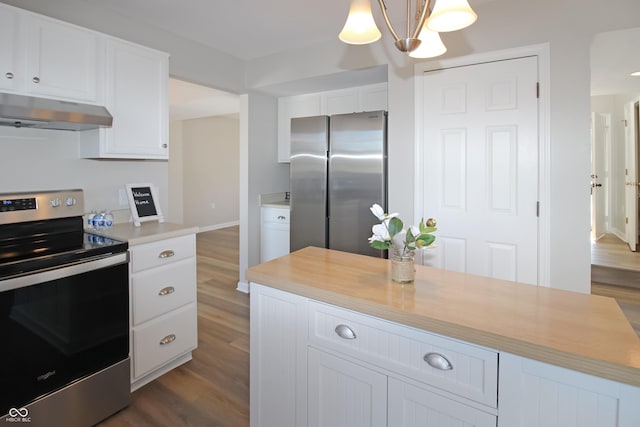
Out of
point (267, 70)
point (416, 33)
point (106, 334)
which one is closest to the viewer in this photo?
point (416, 33)

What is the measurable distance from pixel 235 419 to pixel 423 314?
1391 millimetres

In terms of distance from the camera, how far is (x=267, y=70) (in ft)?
11.2

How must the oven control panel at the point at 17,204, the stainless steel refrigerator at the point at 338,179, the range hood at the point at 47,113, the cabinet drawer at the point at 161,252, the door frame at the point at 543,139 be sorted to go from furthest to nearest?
the stainless steel refrigerator at the point at 338,179 < the door frame at the point at 543,139 < the cabinet drawer at the point at 161,252 < the oven control panel at the point at 17,204 < the range hood at the point at 47,113

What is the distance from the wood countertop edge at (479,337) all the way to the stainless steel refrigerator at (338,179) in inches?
69.9

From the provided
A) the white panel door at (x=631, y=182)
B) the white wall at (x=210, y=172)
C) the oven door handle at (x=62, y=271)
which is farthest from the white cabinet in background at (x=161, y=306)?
the white panel door at (x=631, y=182)

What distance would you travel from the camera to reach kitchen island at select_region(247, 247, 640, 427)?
861mm

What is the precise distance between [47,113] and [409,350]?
6.73 ft

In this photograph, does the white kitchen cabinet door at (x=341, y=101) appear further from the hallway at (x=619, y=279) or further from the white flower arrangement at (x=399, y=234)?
the hallway at (x=619, y=279)

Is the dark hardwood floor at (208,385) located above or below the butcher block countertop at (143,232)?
below

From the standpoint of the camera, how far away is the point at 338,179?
10.3 ft

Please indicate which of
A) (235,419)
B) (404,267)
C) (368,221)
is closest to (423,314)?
(404,267)

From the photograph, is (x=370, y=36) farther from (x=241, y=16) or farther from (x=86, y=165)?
(x=86, y=165)

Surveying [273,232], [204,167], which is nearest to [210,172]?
[204,167]

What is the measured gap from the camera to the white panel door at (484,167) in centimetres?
230
